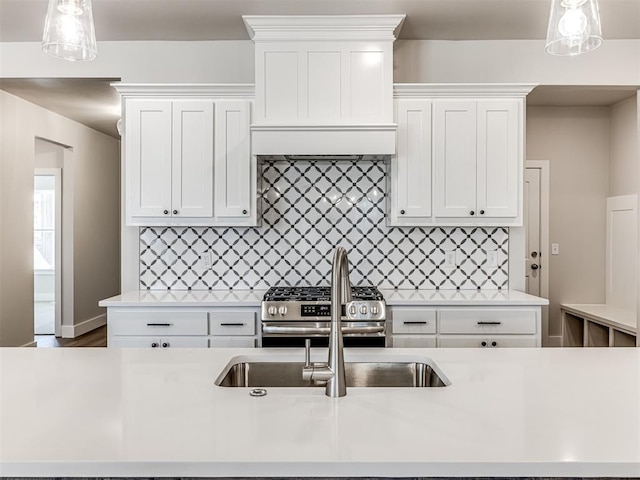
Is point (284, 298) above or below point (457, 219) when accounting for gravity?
below

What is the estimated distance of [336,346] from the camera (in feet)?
4.37

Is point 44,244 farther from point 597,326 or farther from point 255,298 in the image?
point 597,326

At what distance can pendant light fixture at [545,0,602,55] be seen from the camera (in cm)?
156

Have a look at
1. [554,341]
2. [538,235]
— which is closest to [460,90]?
[538,235]

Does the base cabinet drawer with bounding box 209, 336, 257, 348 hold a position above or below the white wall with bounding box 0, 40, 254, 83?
below

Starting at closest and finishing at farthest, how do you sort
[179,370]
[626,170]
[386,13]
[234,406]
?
[234,406] → [179,370] → [386,13] → [626,170]

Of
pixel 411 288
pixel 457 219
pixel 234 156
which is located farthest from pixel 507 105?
pixel 234 156

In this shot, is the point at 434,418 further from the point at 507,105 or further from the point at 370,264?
the point at 507,105

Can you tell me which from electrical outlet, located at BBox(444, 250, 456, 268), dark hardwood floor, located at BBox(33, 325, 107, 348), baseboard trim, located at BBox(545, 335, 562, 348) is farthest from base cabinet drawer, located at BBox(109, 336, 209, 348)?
baseboard trim, located at BBox(545, 335, 562, 348)

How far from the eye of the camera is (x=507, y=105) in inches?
134

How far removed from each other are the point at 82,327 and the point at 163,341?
12.3 ft

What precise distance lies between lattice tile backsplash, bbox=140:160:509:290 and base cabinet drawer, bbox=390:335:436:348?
635mm

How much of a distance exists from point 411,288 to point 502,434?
2.67 meters

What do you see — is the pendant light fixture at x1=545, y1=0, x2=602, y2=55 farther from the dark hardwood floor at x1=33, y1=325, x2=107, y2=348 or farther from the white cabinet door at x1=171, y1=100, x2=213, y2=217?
the dark hardwood floor at x1=33, y1=325, x2=107, y2=348
